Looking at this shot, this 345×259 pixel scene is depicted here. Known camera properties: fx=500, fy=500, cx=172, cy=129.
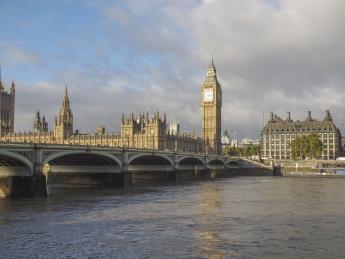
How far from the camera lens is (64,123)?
503 feet

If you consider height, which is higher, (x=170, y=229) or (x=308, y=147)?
(x=308, y=147)

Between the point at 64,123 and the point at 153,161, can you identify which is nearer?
the point at 153,161

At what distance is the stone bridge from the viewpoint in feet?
162

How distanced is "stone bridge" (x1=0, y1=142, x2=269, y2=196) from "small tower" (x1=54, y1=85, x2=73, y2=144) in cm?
5220

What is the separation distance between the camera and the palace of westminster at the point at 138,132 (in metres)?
143

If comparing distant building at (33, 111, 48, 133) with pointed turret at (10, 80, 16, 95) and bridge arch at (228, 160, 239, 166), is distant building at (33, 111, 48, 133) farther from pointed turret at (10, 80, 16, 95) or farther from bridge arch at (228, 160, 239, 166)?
bridge arch at (228, 160, 239, 166)

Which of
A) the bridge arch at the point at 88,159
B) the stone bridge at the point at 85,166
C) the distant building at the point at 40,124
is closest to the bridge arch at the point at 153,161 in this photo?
the stone bridge at the point at 85,166

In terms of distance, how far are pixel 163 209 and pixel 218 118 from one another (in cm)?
14517

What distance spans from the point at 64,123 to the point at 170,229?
127 meters

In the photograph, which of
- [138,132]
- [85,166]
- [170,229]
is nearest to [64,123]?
[138,132]

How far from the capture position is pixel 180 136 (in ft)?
506

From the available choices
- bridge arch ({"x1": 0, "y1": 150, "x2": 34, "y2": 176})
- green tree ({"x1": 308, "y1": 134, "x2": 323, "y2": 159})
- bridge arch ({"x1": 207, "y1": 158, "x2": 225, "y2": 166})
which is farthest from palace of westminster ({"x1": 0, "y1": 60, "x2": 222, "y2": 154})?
bridge arch ({"x1": 0, "y1": 150, "x2": 34, "y2": 176})

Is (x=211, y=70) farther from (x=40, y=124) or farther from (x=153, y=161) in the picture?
(x=153, y=161)

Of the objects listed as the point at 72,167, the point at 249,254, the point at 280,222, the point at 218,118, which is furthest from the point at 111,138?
the point at 249,254
